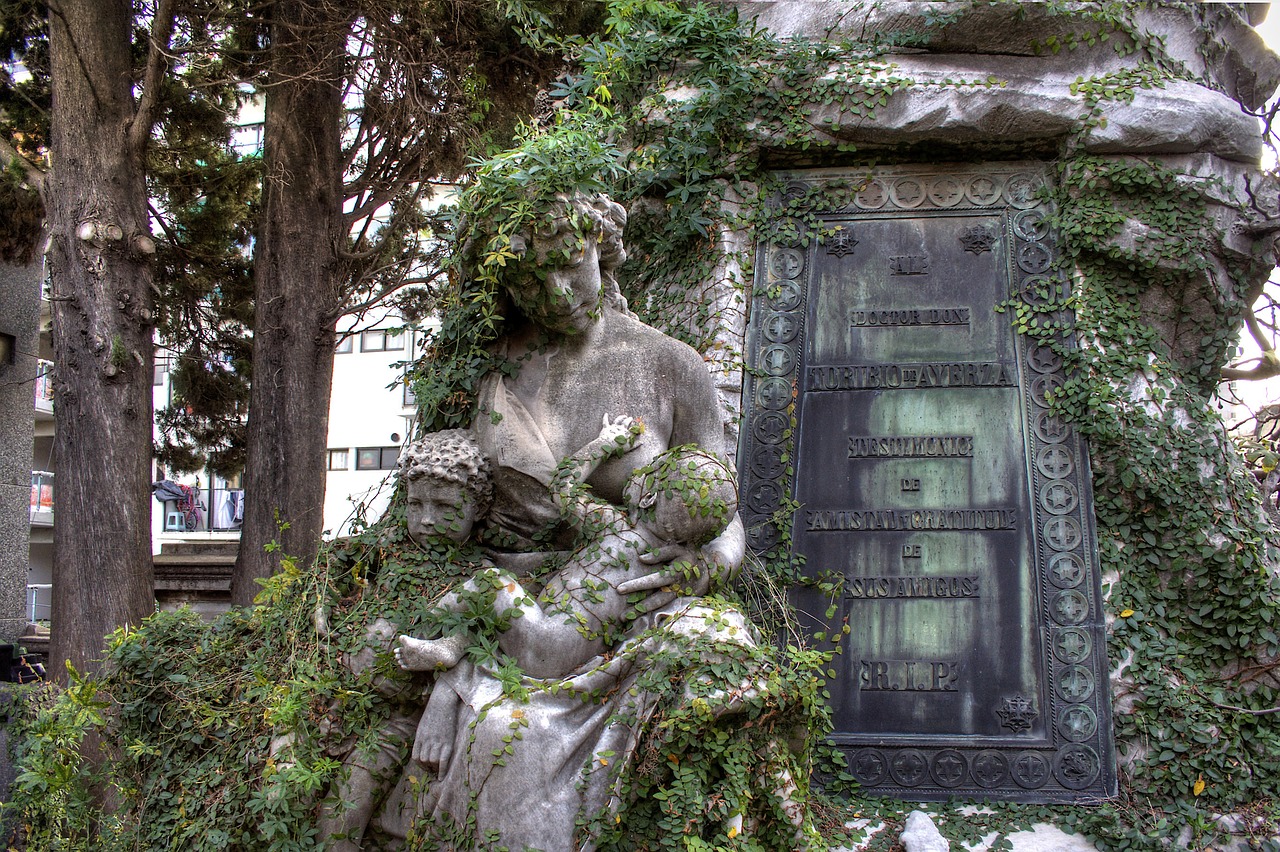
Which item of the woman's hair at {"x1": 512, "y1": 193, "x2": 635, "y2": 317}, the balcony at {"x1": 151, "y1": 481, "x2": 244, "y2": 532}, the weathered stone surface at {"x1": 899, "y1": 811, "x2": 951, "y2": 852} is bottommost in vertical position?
the weathered stone surface at {"x1": 899, "y1": 811, "x2": 951, "y2": 852}

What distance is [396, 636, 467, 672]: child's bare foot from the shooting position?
11.3 feet

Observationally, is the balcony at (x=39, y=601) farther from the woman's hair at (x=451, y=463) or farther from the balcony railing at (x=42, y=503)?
the woman's hair at (x=451, y=463)

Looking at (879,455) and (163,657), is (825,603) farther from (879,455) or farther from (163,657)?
(163,657)

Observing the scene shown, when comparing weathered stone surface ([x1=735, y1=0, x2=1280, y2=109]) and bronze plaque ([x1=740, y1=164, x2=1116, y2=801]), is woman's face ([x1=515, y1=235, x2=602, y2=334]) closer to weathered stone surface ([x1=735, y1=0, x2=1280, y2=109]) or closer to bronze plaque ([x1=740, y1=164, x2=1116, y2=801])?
bronze plaque ([x1=740, y1=164, x2=1116, y2=801])

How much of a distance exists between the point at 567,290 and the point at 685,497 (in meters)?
0.98

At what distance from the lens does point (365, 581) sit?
3998mm

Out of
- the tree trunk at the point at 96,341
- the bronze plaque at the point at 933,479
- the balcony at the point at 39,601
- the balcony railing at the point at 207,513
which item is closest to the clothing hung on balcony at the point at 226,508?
the balcony railing at the point at 207,513

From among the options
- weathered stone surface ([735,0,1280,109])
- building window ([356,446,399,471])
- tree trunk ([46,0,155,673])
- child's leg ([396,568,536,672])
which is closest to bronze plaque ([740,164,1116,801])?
weathered stone surface ([735,0,1280,109])

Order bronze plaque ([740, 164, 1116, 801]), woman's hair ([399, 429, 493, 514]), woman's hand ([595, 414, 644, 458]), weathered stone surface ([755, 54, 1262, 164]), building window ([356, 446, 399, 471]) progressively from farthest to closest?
building window ([356, 446, 399, 471]), weathered stone surface ([755, 54, 1262, 164]), bronze plaque ([740, 164, 1116, 801]), woman's hand ([595, 414, 644, 458]), woman's hair ([399, 429, 493, 514])

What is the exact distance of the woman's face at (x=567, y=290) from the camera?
3.88 m

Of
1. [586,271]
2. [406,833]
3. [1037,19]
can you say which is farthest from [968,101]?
[406,833]

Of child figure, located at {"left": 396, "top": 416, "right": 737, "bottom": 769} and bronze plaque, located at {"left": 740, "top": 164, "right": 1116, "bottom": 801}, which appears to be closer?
child figure, located at {"left": 396, "top": 416, "right": 737, "bottom": 769}

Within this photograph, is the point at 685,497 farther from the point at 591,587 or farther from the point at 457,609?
the point at 457,609

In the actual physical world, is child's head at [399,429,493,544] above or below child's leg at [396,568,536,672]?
above
